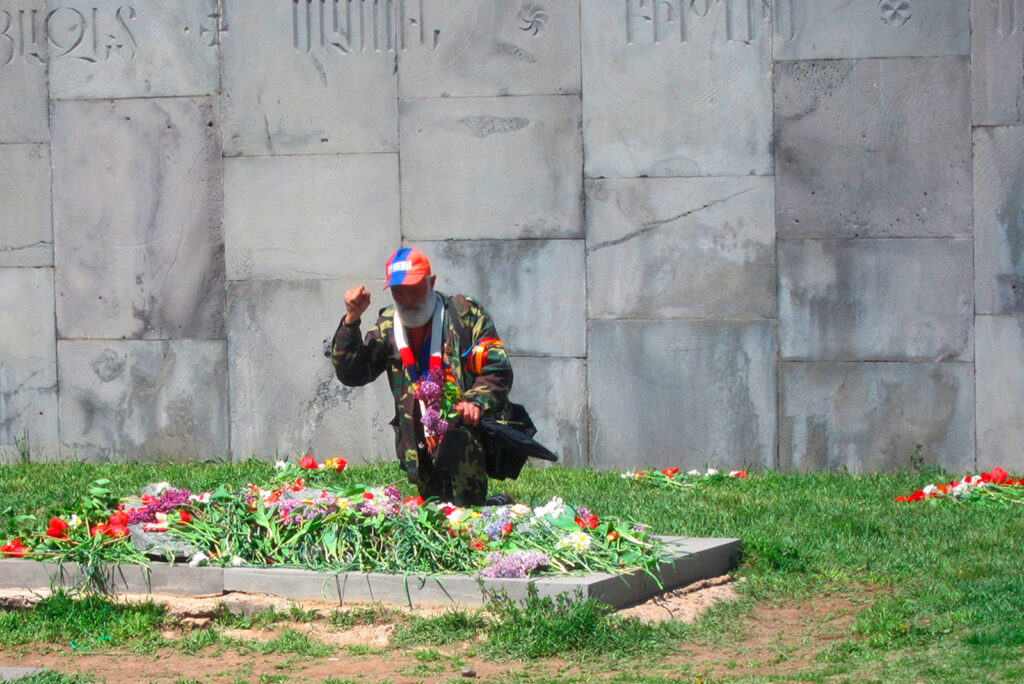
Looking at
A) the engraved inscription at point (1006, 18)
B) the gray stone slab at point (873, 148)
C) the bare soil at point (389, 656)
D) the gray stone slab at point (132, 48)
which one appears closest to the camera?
the bare soil at point (389, 656)

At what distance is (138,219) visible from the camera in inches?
401

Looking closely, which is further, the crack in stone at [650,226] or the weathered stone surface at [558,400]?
the weathered stone surface at [558,400]

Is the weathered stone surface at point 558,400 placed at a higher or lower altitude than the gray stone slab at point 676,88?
lower

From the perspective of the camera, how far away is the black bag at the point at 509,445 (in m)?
6.68

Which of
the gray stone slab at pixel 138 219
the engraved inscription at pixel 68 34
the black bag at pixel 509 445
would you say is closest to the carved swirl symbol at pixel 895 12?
the black bag at pixel 509 445

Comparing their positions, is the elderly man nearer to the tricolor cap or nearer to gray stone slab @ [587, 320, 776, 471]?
the tricolor cap

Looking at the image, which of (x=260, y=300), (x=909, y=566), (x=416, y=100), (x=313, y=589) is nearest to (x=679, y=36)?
(x=416, y=100)

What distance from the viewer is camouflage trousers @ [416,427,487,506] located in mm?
6598

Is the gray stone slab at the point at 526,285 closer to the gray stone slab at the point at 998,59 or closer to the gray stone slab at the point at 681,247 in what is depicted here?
the gray stone slab at the point at 681,247

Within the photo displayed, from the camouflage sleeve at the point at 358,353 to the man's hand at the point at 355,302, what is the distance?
1.8 inches

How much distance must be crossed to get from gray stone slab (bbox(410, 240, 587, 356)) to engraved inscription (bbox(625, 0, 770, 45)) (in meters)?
1.57

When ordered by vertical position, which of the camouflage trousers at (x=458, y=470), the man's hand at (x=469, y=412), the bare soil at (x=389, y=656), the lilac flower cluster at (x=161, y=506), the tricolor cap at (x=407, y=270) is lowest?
the bare soil at (x=389, y=656)

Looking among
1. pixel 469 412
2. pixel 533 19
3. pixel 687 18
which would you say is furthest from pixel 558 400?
pixel 469 412

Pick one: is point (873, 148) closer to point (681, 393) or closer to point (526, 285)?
point (681, 393)
